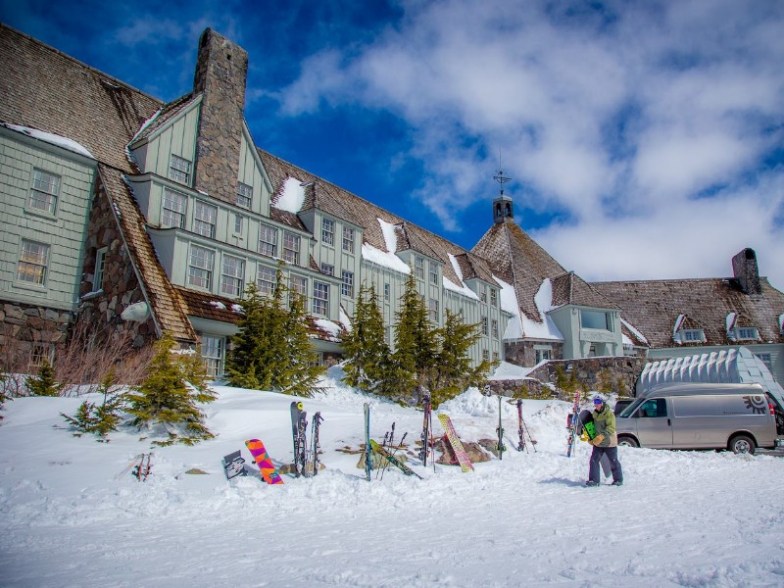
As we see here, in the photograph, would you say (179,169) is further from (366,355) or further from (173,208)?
(366,355)

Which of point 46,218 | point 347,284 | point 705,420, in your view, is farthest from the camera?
point 347,284

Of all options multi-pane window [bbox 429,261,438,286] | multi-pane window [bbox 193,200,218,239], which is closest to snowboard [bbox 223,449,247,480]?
multi-pane window [bbox 193,200,218,239]

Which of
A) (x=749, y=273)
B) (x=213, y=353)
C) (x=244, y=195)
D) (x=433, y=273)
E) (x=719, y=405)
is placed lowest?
(x=719, y=405)

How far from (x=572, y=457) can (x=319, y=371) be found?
8.53 metres

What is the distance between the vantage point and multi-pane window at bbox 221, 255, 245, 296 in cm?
2128

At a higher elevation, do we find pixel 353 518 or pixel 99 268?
pixel 99 268

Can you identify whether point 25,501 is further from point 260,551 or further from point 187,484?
point 260,551

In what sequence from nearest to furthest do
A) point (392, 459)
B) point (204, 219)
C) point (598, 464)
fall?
point (598, 464) → point (392, 459) → point (204, 219)

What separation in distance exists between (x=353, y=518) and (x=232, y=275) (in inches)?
591

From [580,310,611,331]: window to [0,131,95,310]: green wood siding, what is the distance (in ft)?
107

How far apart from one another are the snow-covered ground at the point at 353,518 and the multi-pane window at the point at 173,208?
928cm

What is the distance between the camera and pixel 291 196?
94.3ft

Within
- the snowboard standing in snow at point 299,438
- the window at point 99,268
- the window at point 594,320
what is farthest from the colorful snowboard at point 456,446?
the window at point 594,320

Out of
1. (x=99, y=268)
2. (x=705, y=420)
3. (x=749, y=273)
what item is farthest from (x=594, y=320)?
(x=99, y=268)
